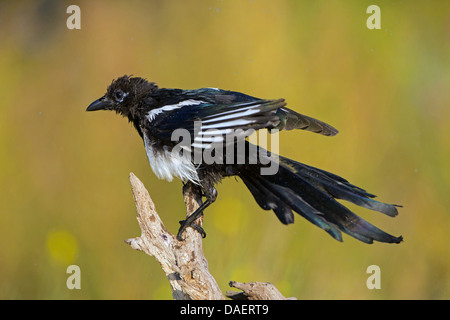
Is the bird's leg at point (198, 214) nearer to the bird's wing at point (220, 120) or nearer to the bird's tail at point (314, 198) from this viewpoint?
the bird's tail at point (314, 198)

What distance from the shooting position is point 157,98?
7.34 ft

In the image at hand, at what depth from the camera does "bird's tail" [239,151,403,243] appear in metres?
1.95

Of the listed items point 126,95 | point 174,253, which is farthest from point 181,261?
point 126,95

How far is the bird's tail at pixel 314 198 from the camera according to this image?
1.95 m

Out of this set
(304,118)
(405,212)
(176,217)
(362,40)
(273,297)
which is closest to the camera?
(273,297)

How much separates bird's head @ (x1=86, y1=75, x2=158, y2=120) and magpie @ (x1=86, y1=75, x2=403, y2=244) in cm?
1

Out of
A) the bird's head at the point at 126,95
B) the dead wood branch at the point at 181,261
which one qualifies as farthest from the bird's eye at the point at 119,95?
the dead wood branch at the point at 181,261

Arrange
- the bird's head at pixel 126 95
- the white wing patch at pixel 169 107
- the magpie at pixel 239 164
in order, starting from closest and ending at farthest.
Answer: the magpie at pixel 239 164, the white wing patch at pixel 169 107, the bird's head at pixel 126 95

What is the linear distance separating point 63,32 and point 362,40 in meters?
2.00

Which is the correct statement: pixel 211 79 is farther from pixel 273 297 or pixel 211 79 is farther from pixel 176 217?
pixel 273 297

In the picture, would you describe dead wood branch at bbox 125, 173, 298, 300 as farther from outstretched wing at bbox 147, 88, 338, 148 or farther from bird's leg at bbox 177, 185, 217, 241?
outstretched wing at bbox 147, 88, 338, 148

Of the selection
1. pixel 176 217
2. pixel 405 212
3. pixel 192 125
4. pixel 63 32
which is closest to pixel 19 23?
pixel 63 32

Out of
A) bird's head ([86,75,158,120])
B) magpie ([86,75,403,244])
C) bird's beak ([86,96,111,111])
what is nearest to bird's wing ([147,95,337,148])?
magpie ([86,75,403,244])

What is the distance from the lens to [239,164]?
2.10 meters
